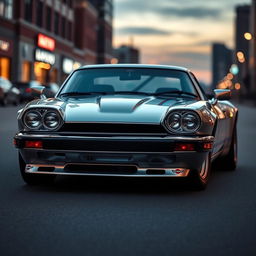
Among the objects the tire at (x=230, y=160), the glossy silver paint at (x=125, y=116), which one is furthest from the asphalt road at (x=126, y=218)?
the tire at (x=230, y=160)

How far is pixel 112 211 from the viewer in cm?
524

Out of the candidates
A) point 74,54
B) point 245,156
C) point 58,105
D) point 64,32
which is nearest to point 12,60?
point 64,32

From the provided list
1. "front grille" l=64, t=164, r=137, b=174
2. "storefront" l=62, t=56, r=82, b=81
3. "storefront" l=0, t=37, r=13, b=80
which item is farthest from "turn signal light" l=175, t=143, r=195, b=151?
"storefront" l=62, t=56, r=82, b=81

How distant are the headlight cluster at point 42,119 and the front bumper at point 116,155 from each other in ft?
0.36

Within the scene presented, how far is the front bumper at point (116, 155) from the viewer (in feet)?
19.3

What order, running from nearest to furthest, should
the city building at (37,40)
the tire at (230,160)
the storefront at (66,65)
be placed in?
the tire at (230,160)
the city building at (37,40)
the storefront at (66,65)

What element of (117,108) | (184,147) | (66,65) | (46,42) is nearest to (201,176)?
(184,147)

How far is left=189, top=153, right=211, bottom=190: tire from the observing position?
6230 mm

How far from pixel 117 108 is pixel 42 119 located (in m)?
0.75

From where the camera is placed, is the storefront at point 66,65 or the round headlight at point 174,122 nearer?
the round headlight at point 174,122

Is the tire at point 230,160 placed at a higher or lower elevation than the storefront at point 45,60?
lower

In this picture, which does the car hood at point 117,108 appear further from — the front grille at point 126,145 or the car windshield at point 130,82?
the car windshield at point 130,82

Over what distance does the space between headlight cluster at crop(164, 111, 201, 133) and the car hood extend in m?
0.09

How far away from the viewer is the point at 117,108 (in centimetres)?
615
